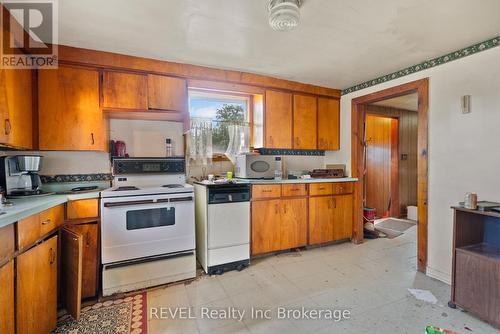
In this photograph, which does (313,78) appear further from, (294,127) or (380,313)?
(380,313)

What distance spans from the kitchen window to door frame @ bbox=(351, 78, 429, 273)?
1.55 m

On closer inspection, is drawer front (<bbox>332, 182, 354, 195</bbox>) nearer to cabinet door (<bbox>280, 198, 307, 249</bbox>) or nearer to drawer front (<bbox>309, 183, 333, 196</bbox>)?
drawer front (<bbox>309, 183, 333, 196</bbox>)

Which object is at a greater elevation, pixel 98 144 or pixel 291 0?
pixel 291 0

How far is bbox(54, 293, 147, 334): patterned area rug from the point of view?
1688 millimetres

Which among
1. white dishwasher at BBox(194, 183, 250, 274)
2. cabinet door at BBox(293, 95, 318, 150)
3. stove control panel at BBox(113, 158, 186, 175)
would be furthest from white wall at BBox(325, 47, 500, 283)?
stove control panel at BBox(113, 158, 186, 175)

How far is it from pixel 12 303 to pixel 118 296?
961mm

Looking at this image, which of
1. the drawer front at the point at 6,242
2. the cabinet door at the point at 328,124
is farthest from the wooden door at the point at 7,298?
the cabinet door at the point at 328,124

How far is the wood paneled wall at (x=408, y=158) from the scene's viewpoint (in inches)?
195

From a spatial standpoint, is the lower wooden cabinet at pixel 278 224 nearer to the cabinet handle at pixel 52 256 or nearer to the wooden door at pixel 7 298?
the cabinet handle at pixel 52 256

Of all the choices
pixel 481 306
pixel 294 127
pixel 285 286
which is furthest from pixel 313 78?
pixel 481 306

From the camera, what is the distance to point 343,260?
2.83m

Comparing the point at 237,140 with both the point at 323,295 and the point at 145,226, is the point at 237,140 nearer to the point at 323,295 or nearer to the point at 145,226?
the point at 145,226

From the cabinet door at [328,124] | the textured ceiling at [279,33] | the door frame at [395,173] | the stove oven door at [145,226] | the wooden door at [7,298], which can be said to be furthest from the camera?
the door frame at [395,173]

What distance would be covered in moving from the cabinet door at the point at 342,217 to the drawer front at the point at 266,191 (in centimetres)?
95
